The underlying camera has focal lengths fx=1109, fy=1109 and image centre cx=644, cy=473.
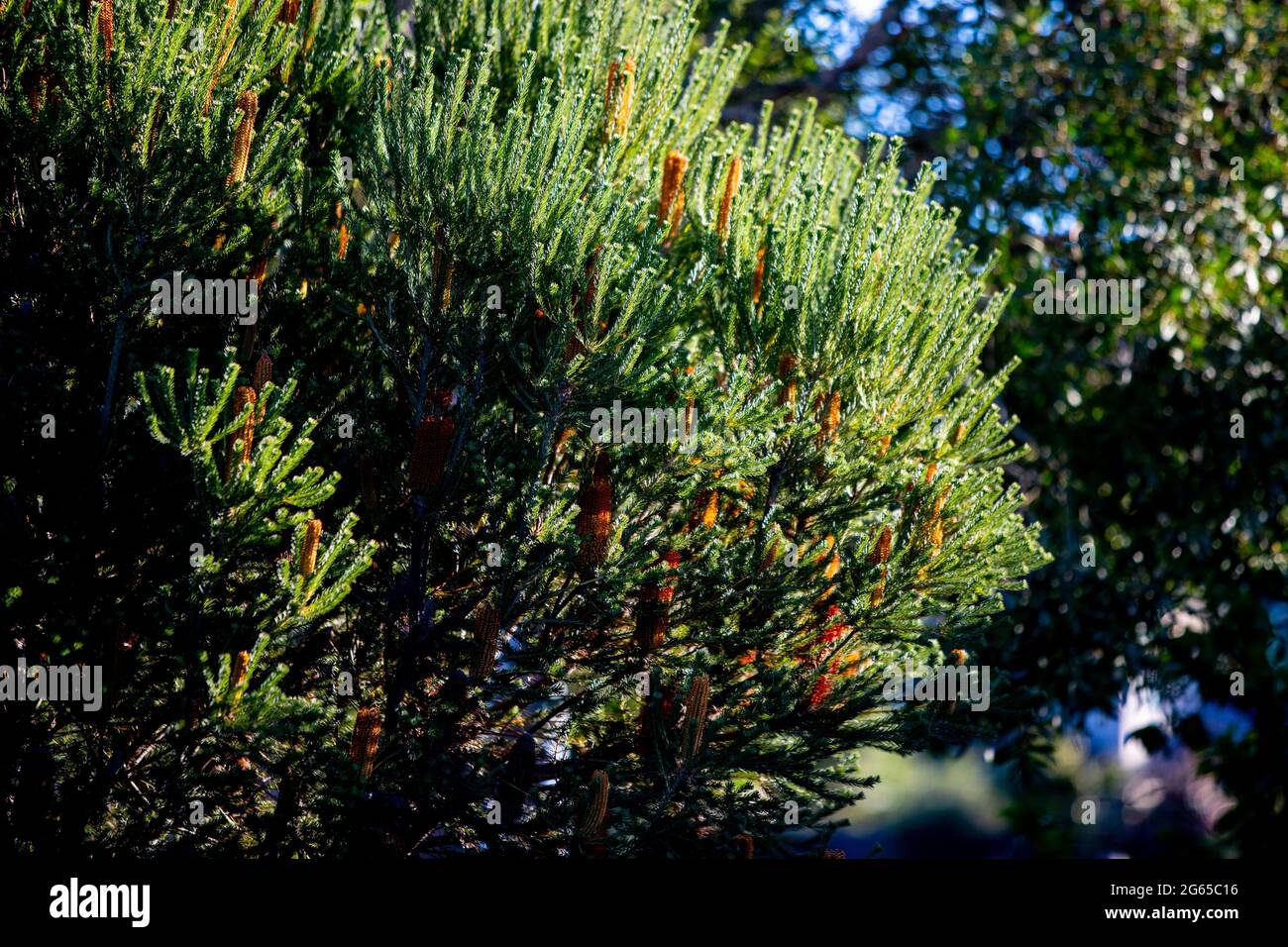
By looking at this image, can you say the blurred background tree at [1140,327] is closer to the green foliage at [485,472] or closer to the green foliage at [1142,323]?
the green foliage at [1142,323]

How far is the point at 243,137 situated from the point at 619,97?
6.03 feet

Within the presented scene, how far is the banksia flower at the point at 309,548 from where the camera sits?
4008mm

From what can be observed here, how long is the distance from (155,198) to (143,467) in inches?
43.6

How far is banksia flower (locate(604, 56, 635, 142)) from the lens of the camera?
5.47 meters

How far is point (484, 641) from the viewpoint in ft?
15.2

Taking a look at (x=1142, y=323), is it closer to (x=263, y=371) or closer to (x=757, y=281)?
(x=757, y=281)

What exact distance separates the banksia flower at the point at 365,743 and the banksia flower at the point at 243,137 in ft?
7.52

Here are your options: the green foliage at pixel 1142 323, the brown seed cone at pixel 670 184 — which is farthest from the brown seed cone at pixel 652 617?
the green foliage at pixel 1142 323

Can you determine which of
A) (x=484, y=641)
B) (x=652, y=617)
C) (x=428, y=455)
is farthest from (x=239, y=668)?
(x=652, y=617)

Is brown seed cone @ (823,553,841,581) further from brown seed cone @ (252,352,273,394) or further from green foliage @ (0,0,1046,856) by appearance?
brown seed cone @ (252,352,273,394)

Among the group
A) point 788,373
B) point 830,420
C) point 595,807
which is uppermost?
point 788,373

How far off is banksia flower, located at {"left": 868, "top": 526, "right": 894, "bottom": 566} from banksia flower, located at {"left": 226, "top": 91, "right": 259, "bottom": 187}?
3.15 m
